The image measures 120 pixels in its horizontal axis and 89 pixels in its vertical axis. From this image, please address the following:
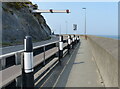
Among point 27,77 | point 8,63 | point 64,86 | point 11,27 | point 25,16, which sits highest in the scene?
point 25,16

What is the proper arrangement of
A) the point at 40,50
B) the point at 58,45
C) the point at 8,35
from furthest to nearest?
the point at 8,35 < the point at 58,45 < the point at 40,50

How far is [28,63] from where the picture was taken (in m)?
3.89

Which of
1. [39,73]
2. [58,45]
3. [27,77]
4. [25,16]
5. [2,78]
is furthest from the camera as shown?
[25,16]

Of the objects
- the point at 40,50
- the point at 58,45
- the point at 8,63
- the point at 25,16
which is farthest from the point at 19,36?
the point at 8,63

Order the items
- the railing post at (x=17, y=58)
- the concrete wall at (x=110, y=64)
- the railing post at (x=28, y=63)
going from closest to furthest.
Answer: the concrete wall at (x=110, y=64)
the railing post at (x=28, y=63)
the railing post at (x=17, y=58)

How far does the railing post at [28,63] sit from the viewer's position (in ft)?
12.5

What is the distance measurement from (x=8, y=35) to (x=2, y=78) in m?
26.3

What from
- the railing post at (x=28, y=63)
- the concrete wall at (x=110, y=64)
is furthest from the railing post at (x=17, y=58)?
the concrete wall at (x=110, y=64)

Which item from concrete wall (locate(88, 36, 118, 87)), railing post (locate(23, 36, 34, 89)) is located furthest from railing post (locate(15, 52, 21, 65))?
concrete wall (locate(88, 36, 118, 87))

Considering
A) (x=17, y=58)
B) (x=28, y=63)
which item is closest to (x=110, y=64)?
(x=28, y=63)

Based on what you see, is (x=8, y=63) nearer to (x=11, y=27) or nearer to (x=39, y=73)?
A: (x=39, y=73)

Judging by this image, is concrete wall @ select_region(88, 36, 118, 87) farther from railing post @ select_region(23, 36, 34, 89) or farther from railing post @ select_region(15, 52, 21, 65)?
railing post @ select_region(15, 52, 21, 65)

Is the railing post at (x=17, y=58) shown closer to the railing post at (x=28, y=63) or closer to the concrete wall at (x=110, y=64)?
the railing post at (x=28, y=63)

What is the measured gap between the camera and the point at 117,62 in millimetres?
3178
